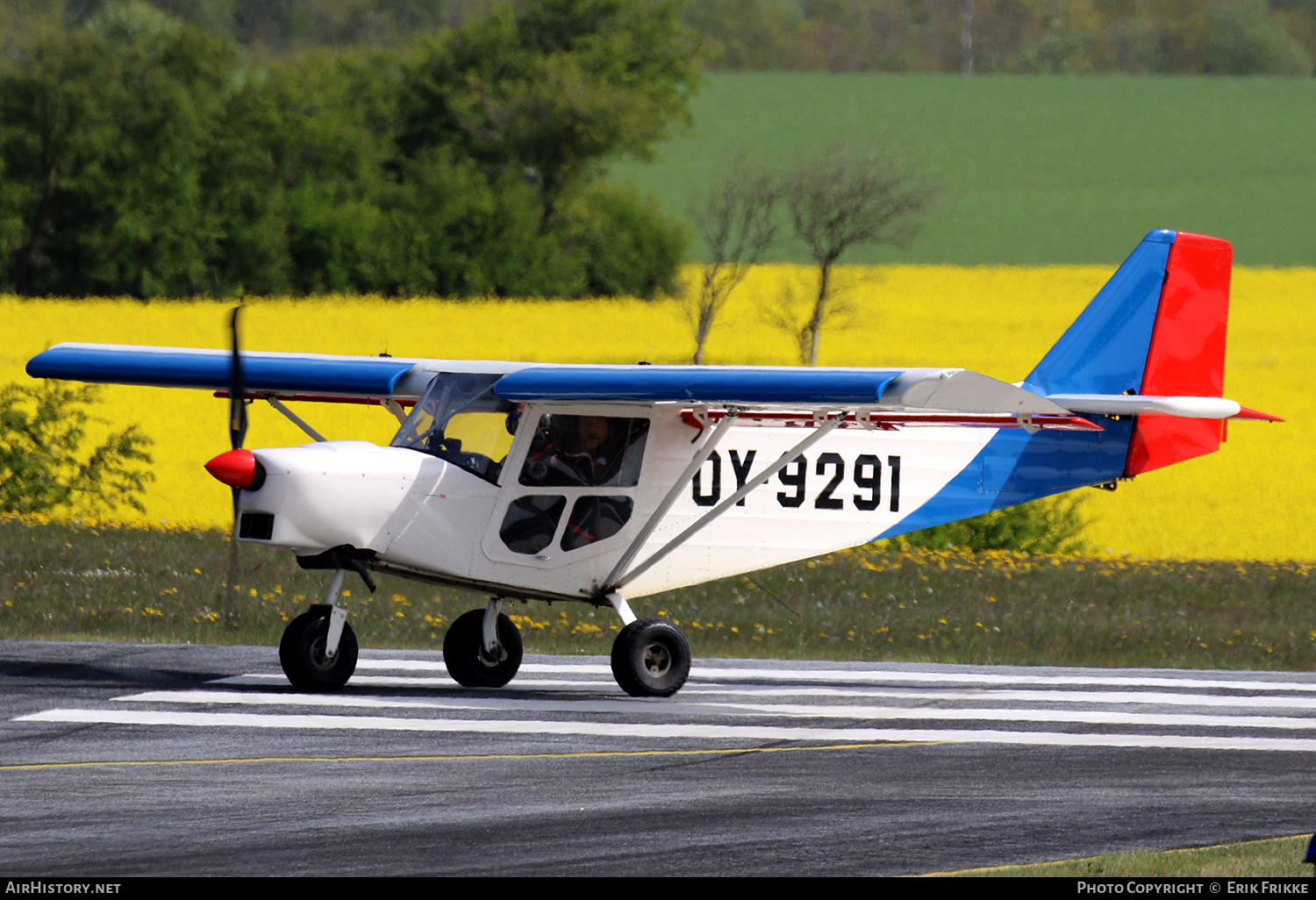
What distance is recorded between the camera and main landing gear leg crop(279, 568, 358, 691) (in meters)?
11.9

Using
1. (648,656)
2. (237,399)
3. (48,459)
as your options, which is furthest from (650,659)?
(48,459)

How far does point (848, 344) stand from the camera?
4088 centimetres

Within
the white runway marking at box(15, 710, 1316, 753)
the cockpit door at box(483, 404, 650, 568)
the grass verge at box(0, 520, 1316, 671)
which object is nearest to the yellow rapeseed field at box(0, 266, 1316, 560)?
the grass verge at box(0, 520, 1316, 671)

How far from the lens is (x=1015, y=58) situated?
109125mm

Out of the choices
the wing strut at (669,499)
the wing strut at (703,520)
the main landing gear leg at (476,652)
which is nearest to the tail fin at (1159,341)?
the wing strut at (703,520)

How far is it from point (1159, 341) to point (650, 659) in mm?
5521

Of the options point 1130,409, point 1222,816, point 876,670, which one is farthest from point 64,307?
point 1222,816

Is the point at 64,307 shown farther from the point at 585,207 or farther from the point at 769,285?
the point at 769,285

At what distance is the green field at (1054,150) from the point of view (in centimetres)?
6116

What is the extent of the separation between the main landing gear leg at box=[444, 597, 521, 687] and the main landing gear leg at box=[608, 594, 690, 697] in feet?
3.47

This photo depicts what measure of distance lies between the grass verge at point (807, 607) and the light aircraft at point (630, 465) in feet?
8.78

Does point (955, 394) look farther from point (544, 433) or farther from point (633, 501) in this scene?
point (544, 433)

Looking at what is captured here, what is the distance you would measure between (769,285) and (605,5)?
12194 millimetres

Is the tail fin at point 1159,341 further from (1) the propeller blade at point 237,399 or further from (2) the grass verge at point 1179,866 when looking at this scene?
(2) the grass verge at point 1179,866
